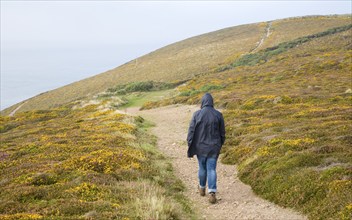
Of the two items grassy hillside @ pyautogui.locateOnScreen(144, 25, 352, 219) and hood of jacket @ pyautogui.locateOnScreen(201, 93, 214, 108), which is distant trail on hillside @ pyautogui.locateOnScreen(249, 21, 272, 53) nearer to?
grassy hillside @ pyautogui.locateOnScreen(144, 25, 352, 219)

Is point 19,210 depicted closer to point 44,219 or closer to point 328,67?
point 44,219

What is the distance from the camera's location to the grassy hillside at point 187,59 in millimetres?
72000

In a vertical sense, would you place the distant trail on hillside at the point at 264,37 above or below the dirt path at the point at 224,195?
above

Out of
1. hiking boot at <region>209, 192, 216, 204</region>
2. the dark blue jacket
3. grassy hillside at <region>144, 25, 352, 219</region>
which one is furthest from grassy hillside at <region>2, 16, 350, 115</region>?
hiking boot at <region>209, 192, 216, 204</region>

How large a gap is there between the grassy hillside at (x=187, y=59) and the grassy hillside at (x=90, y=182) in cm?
4790

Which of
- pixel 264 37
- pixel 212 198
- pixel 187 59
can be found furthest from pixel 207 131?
pixel 264 37

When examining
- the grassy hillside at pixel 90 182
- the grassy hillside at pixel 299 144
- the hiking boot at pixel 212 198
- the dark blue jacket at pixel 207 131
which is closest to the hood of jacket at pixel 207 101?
the dark blue jacket at pixel 207 131

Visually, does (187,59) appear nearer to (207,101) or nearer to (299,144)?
(299,144)

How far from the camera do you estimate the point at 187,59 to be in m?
86.4

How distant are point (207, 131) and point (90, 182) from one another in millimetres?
3872

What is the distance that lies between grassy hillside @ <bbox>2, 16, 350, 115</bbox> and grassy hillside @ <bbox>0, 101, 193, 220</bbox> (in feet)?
157

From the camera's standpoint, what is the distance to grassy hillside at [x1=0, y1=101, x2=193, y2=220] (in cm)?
791

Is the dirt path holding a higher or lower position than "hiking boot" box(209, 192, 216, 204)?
lower

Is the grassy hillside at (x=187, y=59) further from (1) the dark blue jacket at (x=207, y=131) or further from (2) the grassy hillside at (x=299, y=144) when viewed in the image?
(1) the dark blue jacket at (x=207, y=131)
